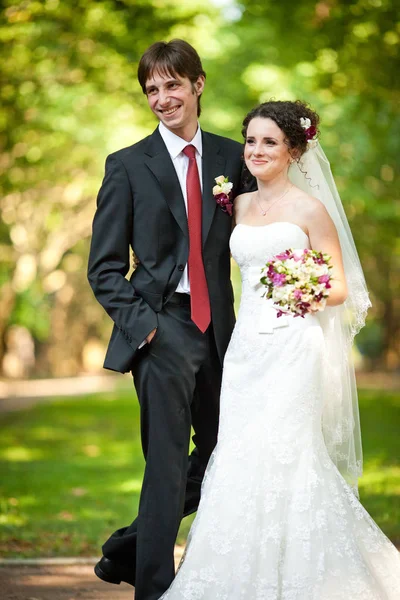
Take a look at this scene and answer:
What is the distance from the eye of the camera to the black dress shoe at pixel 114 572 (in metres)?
5.22

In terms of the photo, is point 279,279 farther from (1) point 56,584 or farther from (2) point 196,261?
(1) point 56,584

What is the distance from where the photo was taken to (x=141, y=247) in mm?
4961

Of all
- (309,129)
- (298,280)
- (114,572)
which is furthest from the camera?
(114,572)

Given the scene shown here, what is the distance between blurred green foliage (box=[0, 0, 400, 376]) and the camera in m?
12.1

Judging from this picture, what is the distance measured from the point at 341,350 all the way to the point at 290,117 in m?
1.23

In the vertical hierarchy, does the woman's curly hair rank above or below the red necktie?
above

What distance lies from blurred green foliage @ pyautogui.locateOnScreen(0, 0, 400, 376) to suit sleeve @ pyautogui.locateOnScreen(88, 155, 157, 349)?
4407 millimetres

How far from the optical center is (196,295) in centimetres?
495

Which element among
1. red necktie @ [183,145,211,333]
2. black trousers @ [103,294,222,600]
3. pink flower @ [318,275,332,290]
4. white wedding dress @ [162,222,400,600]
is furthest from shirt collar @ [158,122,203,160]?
pink flower @ [318,275,332,290]

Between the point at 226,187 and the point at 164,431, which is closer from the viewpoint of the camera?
Answer: the point at 164,431

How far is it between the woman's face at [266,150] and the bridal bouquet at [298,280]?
1.86ft

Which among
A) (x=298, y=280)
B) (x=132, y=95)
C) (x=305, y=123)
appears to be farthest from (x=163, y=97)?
(x=132, y=95)

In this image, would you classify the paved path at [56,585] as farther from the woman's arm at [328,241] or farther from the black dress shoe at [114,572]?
the woman's arm at [328,241]

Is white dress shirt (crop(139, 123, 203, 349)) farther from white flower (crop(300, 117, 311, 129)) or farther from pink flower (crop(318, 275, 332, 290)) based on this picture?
pink flower (crop(318, 275, 332, 290))
